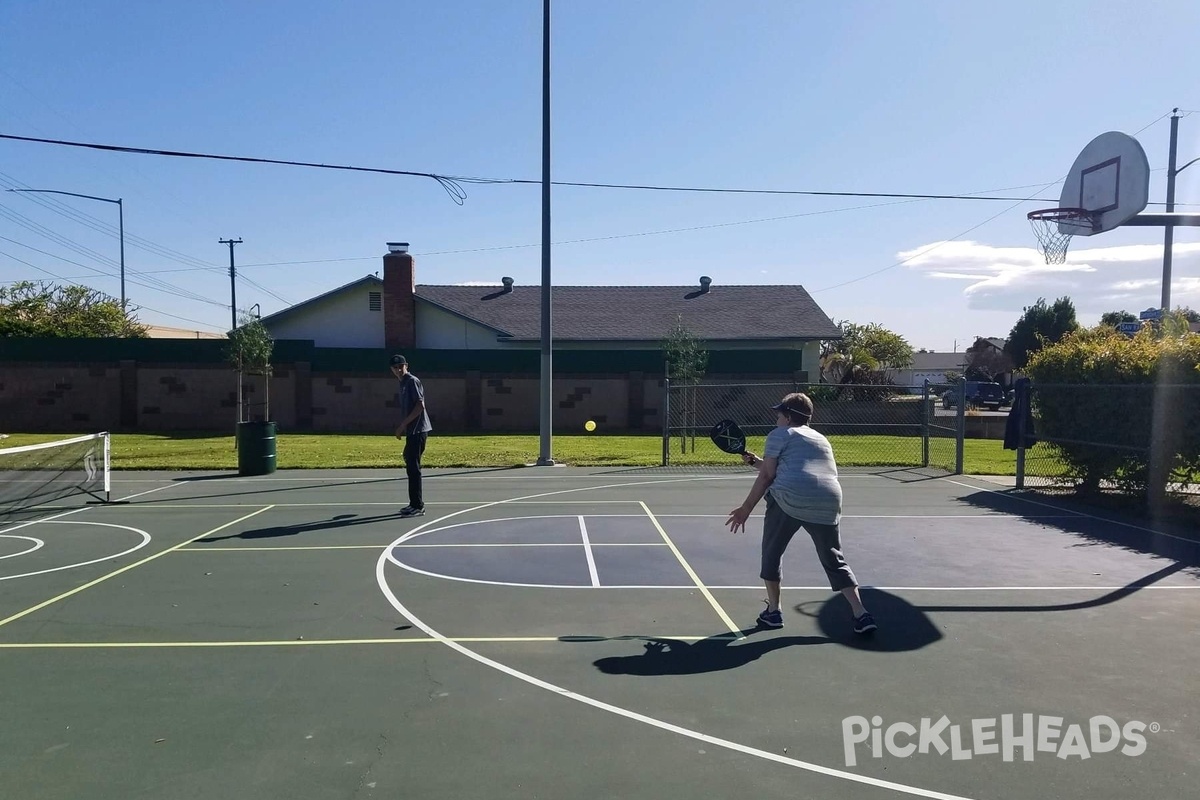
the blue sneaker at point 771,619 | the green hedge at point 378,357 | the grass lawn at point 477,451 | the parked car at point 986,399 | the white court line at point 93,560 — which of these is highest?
the green hedge at point 378,357

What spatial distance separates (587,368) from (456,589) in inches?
927

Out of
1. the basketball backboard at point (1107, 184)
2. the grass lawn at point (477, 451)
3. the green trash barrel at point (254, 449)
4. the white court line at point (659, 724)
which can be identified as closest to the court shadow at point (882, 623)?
the white court line at point (659, 724)

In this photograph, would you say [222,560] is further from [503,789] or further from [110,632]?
[503,789]

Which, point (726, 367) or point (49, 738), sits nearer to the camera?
point (49, 738)

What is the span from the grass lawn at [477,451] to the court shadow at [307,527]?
24.0ft

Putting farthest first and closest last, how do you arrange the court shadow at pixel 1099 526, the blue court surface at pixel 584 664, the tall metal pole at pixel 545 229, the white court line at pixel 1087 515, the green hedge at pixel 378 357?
the green hedge at pixel 378 357, the tall metal pole at pixel 545 229, the white court line at pixel 1087 515, the court shadow at pixel 1099 526, the blue court surface at pixel 584 664

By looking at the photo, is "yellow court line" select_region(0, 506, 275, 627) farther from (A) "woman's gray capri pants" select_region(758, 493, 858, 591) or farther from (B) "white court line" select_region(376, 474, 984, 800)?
(A) "woman's gray capri pants" select_region(758, 493, 858, 591)

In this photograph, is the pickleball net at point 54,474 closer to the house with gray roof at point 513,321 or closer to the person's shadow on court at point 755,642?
the person's shadow on court at point 755,642

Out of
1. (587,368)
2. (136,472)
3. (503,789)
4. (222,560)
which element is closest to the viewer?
(503,789)

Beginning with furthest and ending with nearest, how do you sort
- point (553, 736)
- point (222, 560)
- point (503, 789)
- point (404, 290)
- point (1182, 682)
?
point (404, 290) → point (222, 560) → point (1182, 682) → point (553, 736) → point (503, 789)

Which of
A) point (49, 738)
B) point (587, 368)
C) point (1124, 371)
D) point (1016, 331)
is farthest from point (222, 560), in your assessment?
point (1016, 331)

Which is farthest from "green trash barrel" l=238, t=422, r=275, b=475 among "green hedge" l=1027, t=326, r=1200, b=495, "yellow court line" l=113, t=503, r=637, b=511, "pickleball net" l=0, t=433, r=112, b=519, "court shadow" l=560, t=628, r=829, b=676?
"green hedge" l=1027, t=326, r=1200, b=495

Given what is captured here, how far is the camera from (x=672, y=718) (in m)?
5.14

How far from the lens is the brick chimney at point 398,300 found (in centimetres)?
3459
